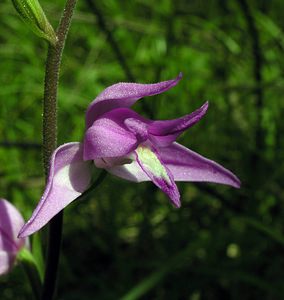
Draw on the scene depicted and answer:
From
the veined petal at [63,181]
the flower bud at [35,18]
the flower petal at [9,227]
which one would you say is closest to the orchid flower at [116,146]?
the veined petal at [63,181]

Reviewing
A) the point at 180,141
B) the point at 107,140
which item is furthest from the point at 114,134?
the point at 180,141

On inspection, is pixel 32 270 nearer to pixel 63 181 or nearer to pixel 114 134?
pixel 63 181

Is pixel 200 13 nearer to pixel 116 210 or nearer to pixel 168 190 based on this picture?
pixel 116 210

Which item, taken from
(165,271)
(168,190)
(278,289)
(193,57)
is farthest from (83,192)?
(193,57)

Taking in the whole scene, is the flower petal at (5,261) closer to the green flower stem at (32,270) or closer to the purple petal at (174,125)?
the green flower stem at (32,270)

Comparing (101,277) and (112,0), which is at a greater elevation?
(112,0)
